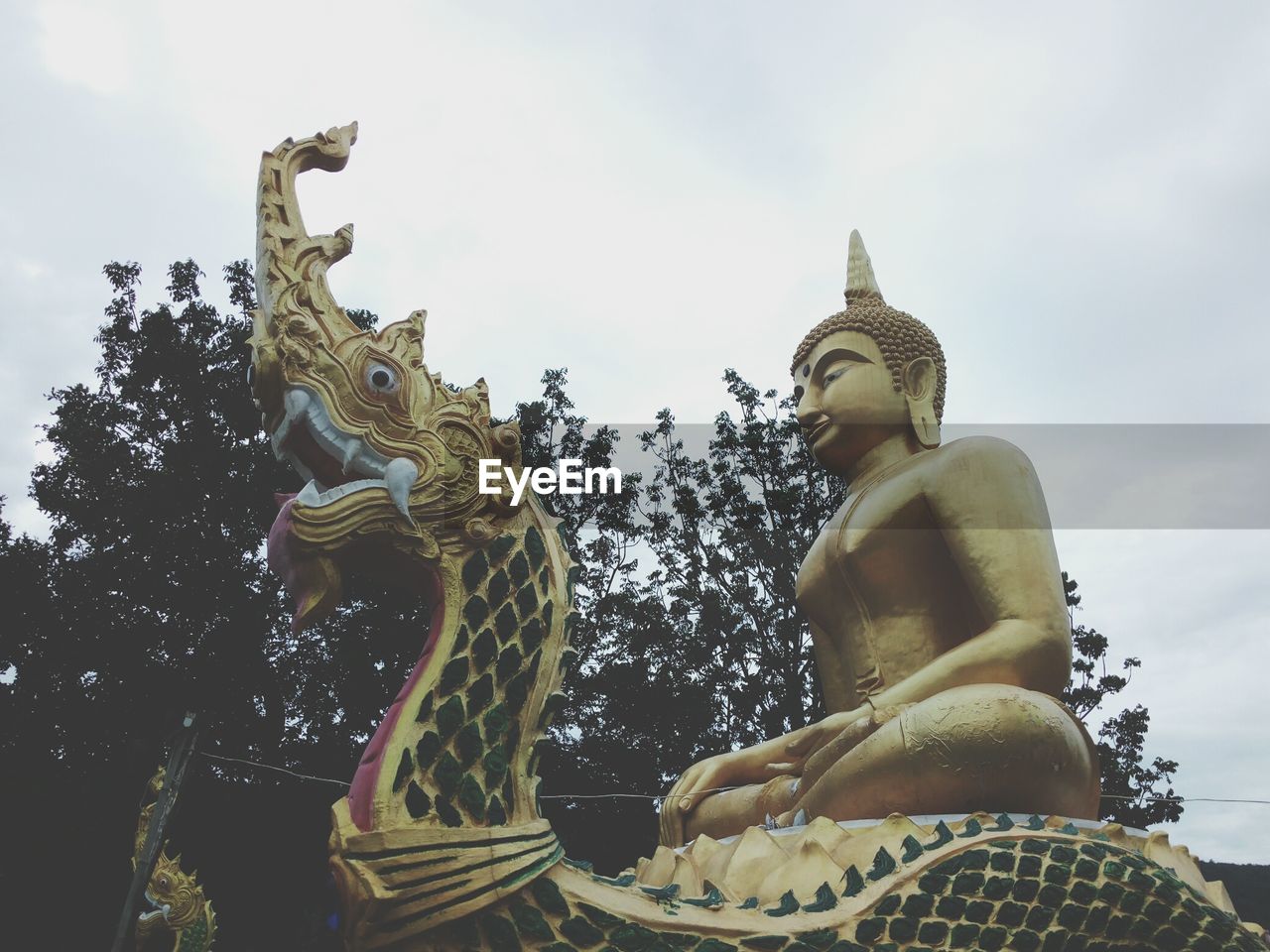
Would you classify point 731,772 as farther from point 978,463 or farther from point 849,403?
point 849,403

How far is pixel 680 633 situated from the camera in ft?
48.9

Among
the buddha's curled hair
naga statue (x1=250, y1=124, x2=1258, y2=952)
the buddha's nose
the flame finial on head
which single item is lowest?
naga statue (x1=250, y1=124, x2=1258, y2=952)

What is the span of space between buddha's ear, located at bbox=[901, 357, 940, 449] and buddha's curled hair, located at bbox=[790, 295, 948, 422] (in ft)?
0.11

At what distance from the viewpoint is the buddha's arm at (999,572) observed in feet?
12.8

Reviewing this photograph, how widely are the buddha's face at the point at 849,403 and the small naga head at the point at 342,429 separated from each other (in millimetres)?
2079

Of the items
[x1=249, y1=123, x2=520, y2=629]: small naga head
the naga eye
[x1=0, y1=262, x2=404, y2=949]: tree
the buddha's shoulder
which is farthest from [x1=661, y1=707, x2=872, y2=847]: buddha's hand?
[x1=0, y1=262, x2=404, y2=949]: tree

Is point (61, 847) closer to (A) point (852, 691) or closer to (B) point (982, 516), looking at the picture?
(A) point (852, 691)


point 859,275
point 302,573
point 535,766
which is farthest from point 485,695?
point 859,275

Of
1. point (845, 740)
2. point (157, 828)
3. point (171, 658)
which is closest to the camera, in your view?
point (845, 740)

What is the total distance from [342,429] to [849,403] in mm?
2595

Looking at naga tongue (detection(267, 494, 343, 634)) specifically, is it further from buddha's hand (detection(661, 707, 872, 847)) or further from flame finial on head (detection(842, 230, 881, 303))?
flame finial on head (detection(842, 230, 881, 303))

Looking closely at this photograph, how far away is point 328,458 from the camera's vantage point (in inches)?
119

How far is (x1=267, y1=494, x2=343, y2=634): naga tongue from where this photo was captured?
285 centimetres

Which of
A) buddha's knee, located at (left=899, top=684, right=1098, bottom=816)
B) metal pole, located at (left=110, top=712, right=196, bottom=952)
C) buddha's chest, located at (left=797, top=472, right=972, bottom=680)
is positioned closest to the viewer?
buddha's knee, located at (left=899, top=684, right=1098, bottom=816)
